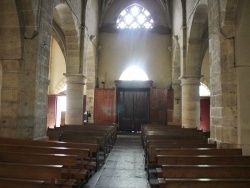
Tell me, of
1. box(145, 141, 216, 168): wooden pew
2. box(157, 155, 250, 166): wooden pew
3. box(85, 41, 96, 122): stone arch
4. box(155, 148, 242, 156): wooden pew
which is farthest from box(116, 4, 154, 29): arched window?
box(157, 155, 250, 166): wooden pew

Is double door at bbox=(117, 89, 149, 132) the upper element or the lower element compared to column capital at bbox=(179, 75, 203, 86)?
lower

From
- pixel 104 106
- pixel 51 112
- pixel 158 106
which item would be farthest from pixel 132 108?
pixel 51 112

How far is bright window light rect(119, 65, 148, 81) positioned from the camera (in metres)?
16.5

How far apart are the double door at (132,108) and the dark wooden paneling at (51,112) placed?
13.1 feet

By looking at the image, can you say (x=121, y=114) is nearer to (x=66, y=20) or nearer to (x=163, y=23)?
(x=163, y=23)

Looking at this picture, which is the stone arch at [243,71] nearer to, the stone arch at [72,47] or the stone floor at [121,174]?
the stone floor at [121,174]

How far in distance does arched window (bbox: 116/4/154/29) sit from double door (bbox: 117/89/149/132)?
446 cm

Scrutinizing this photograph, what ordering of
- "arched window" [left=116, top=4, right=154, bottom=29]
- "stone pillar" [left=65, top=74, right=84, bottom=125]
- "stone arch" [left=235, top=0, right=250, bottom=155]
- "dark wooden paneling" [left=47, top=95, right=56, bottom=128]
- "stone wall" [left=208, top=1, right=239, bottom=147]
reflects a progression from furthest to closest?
"arched window" [left=116, top=4, right=154, bottom=29], "dark wooden paneling" [left=47, top=95, right=56, bottom=128], "stone pillar" [left=65, top=74, right=84, bottom=125], "stone wall" [left=208, top=1, right=239, bottom=147], "stone arch" [left=235, top=0, right=250, bottom=155]

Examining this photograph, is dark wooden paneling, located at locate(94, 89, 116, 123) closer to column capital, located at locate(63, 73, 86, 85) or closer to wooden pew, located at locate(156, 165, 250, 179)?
column capital, located at locate(63, 73, 86, 85)

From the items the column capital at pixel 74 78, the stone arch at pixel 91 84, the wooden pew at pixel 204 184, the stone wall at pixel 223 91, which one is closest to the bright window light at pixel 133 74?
the stone arch at pixel 91 84

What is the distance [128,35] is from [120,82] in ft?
11.1

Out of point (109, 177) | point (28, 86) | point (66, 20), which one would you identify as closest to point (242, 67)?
point (109, 177)

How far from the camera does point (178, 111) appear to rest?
14539mm

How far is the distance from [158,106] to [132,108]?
1.75 m
